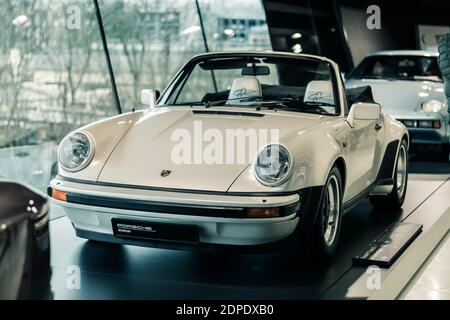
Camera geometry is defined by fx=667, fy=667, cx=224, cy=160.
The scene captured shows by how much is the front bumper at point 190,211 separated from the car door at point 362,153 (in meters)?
0.88

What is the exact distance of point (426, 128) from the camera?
7789mm

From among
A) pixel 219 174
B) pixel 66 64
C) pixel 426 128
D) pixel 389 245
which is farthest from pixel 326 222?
pixel 426 128

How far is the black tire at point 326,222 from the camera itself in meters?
Result: 3.66

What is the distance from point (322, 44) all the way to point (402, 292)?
33.5 ft

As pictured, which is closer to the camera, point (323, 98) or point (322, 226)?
point (322, 226)

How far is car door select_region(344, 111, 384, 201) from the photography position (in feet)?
13.8

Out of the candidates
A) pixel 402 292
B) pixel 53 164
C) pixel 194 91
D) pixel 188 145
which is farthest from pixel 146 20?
pixel 402 292

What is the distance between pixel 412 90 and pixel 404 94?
113 mm

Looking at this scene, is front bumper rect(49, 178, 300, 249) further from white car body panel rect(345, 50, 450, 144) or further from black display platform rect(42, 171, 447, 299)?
white car body panel rect(345, 50, 450, 144)

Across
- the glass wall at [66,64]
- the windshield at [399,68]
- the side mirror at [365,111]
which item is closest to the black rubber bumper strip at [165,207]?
the side mirror at [365,111]

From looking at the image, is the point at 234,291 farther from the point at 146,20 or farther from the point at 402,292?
the point at 146,20

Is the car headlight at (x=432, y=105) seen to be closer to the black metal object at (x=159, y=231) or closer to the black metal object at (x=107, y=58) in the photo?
the black metal object at (x=107, y=58)

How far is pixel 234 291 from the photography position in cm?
335
